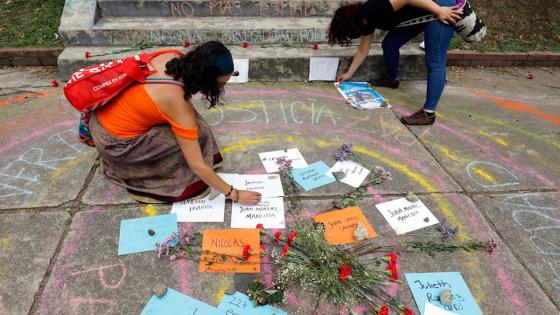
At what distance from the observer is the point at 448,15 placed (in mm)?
2930

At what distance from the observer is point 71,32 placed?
3855 mm

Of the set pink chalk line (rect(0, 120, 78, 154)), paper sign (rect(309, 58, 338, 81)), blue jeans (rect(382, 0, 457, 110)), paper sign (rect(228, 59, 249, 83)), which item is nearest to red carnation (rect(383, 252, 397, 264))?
blue jeans (rect(382, 0, 457, 110))

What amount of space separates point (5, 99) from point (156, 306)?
2.98m

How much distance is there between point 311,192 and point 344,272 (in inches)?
30.1

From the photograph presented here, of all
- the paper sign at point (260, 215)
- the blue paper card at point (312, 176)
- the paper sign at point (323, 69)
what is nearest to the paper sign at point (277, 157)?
the blue paper card at point (312, 176)

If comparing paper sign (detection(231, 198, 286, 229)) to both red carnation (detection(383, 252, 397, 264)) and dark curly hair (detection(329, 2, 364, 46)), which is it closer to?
red carnation (detection(383, 252, 397, 264))

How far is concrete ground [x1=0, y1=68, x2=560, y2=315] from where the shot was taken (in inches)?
74.7

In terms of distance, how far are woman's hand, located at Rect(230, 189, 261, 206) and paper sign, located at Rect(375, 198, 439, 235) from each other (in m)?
0.84

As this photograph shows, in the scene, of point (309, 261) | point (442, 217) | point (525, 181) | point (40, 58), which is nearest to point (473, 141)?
point (525, 181)

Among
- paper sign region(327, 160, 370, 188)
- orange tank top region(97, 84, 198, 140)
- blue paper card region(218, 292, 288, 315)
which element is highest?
orange tank top region(97, 84, 198, 140)

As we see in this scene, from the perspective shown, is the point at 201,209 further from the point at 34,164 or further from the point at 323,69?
the point at 323,69

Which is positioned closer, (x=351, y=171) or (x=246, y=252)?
(x=246, y=252)

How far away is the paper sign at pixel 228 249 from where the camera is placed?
1.98 meters

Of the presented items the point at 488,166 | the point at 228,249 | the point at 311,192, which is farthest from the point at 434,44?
the point at 228,249
